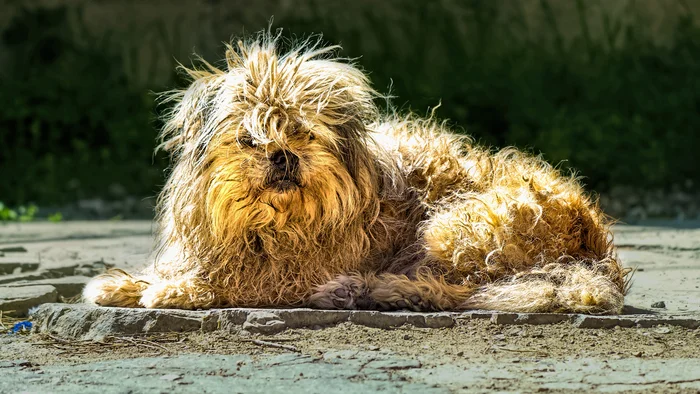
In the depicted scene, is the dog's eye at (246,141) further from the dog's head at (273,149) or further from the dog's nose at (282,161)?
the dog's nose at (282,161)

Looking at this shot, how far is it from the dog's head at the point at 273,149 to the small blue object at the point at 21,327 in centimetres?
93

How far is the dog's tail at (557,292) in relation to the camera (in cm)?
486

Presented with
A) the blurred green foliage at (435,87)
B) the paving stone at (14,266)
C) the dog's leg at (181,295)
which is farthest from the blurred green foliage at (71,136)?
the dog's leg at (181,295)

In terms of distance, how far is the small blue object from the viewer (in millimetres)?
5152

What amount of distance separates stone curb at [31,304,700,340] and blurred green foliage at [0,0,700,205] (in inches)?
256

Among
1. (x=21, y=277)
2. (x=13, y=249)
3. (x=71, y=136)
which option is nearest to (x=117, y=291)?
(x=21, y=277)

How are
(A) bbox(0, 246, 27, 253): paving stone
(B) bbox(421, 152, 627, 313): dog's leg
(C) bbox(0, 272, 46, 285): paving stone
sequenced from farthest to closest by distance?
(A) bbox(0, 246, 27, 253): paving stone
(C) bbox(0, 272, 46, 285): paving stone
(B) bbox(421, 152, 627, 313): dog's leg

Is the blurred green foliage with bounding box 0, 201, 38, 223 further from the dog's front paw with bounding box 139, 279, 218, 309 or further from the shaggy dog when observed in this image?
the dog's front paw with bounding box 139, 279, 218, 309

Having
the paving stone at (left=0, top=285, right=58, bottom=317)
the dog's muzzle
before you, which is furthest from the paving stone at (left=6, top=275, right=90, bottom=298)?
the dog's muzzle

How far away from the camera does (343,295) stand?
5102 millimetres

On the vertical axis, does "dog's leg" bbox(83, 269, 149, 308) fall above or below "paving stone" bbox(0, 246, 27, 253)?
above

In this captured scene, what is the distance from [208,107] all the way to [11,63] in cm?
796

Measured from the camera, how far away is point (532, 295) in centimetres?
489

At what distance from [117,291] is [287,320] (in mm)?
1015
